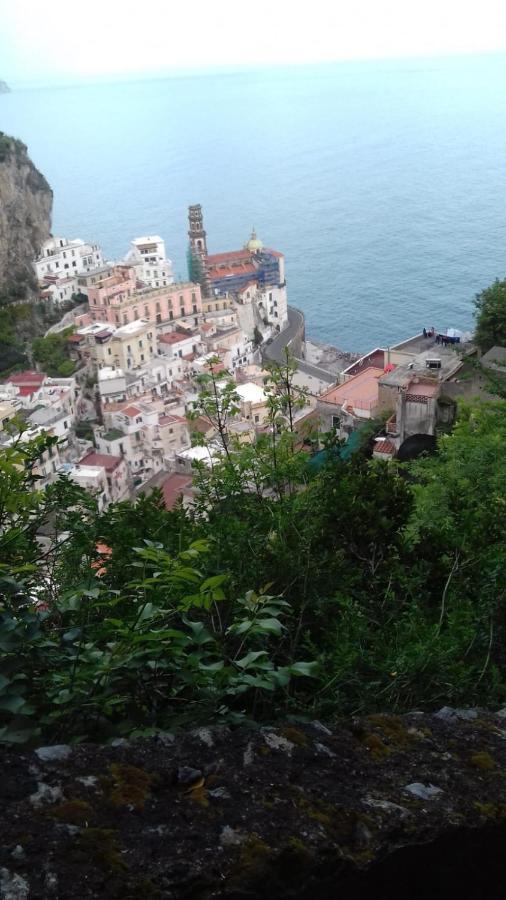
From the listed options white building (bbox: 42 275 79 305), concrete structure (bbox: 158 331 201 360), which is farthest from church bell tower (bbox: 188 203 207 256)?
concrete structure (bbox: 158 331 201 360)

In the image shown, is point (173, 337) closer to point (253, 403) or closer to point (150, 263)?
point (150, 263)

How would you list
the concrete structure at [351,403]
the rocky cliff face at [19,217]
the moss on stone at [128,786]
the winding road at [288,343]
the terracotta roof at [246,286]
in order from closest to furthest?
1. the moss on stone at [128,786]
2. the concrete structure at [351,403]
3. the winding road at [288,343]
4. the rocky cliff face at [19,217]
5. the terracotta roof at [246,286]

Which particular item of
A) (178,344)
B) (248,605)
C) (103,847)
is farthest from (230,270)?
(103,847)

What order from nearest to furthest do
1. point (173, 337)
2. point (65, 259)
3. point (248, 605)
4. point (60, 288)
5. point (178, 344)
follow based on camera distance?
point (248, 605)
point (178, 344)
point (173, 337)
point (60, 288)
point (65, 259)

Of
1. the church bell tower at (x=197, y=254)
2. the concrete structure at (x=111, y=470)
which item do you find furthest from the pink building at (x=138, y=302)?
the concrete structure at (x=111, y=470)

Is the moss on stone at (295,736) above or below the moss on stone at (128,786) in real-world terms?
below

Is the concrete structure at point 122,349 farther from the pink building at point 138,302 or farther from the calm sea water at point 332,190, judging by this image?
the calm sea water at point 332,190
